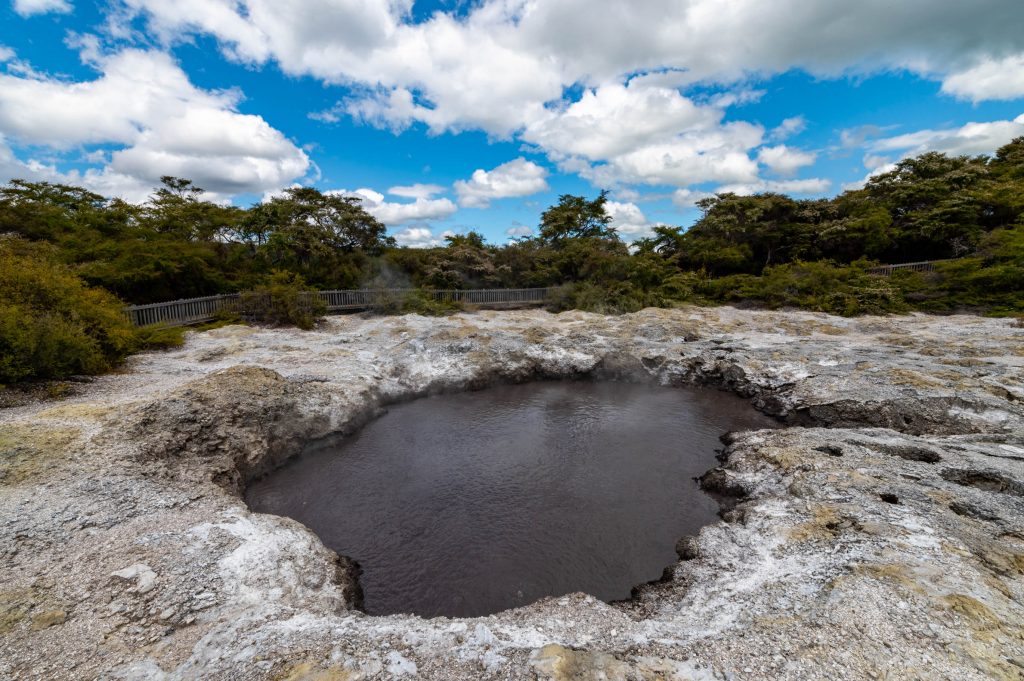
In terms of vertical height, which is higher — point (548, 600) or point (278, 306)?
point (278, 306)

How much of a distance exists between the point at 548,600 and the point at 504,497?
3.26 meters

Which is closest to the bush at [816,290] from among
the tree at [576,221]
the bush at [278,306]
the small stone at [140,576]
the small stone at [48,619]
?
the tree at [576,221]

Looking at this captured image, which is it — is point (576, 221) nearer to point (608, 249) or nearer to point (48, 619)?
point (608, 249)

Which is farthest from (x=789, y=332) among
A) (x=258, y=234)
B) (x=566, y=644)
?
(x=258, y=234)

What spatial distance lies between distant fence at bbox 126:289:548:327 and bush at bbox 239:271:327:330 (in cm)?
62

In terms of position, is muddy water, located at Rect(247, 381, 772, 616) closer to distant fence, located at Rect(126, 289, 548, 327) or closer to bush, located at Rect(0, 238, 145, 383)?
bush, located at Rect(0, 238, 145, 383)

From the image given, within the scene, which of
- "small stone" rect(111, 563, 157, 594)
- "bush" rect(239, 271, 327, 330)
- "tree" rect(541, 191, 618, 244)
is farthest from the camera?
"tree" rect(541, 191, 618, 244)

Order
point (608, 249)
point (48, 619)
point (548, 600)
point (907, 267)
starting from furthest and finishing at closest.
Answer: point (608, 249) < point (907, 267) < point (548, 600) < point (48, 619)

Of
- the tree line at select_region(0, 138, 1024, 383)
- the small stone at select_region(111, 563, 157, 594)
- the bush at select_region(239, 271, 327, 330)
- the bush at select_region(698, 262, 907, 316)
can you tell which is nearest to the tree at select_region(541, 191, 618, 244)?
the tree line at select_region(0, 138, 1024, 383)

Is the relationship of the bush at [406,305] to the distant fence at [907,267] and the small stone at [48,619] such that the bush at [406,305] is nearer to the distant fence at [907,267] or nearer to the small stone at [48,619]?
the small stone at [48,619]

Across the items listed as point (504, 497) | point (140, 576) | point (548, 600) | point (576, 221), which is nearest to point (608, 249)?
point (576, 221)

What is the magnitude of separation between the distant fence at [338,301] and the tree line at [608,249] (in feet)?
3.46

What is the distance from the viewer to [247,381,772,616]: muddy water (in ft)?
23.3

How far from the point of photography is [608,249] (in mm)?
30984
